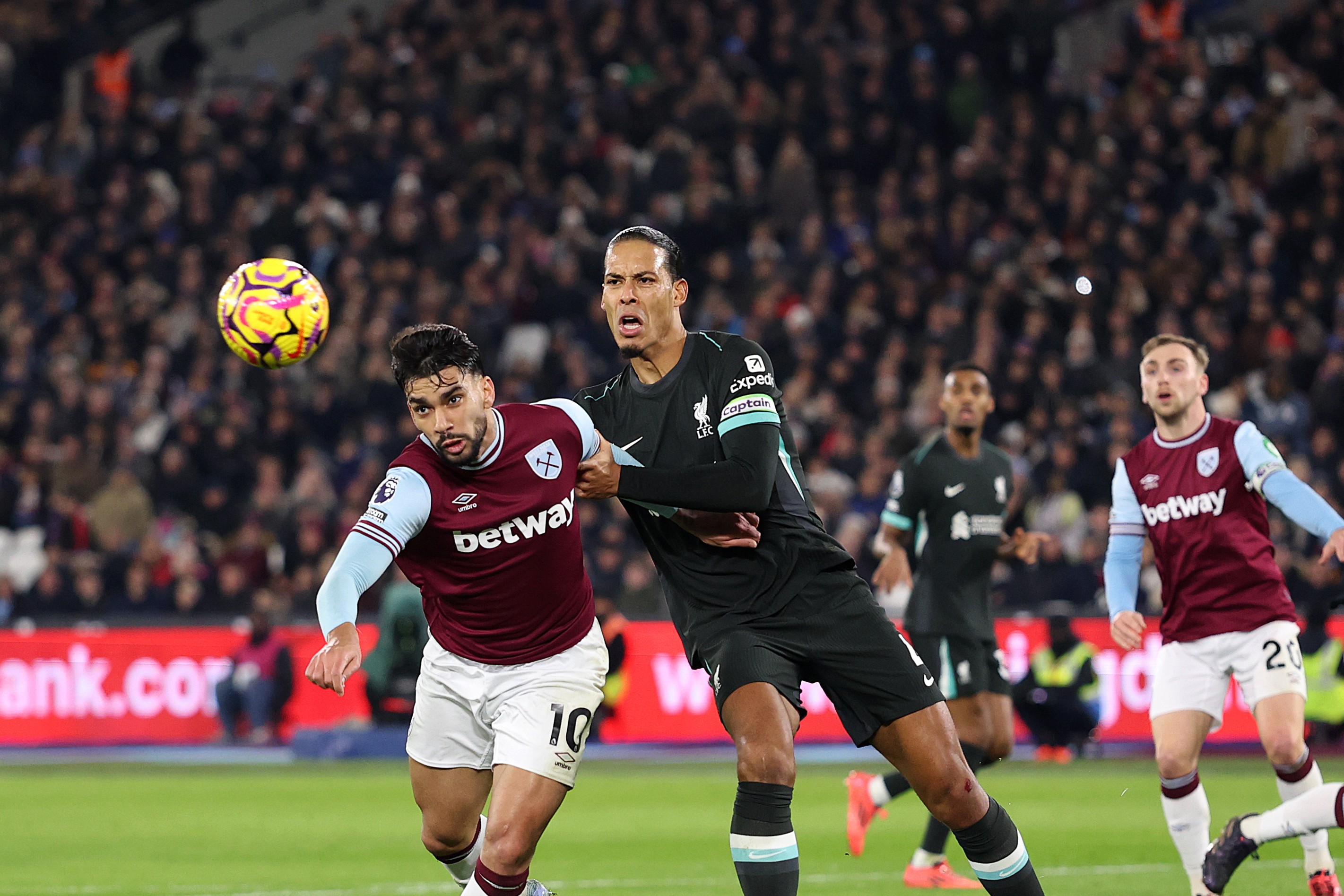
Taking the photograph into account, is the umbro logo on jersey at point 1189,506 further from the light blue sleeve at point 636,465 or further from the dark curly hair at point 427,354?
the dark curly hair at point 427,354

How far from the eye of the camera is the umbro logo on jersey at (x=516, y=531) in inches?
239

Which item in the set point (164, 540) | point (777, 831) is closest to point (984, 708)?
point (777, 831)

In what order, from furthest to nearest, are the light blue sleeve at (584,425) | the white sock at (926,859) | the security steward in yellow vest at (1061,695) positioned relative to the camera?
the security steward in yellow vest at (1061,695) → the white sock at (926,859) → the light blue sleeve at (584,425)

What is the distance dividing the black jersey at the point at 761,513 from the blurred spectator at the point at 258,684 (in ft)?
36.1

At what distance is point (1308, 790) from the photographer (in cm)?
733

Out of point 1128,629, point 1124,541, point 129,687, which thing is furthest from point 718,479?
point 129,687

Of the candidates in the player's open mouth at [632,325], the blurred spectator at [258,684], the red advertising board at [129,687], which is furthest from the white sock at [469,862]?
the blurred spectator at [258,684]

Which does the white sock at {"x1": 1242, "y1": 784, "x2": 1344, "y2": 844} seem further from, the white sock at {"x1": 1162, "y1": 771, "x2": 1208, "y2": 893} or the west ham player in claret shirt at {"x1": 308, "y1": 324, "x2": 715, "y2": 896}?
the west ham player in claret shirt at {"x1": 308, "y1": 324, "x2": 715, "y2": 896}

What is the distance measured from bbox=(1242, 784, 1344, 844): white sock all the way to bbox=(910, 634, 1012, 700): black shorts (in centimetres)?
229

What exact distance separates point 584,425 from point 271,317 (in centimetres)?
246

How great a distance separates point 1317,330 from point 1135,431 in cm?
249

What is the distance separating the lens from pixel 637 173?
2105cm

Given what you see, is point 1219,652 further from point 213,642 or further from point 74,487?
point 74,487

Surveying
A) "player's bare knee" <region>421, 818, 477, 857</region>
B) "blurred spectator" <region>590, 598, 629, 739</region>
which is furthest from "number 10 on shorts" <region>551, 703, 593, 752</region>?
"blurred spectator" <region>590, 598, 629, 739</region>
